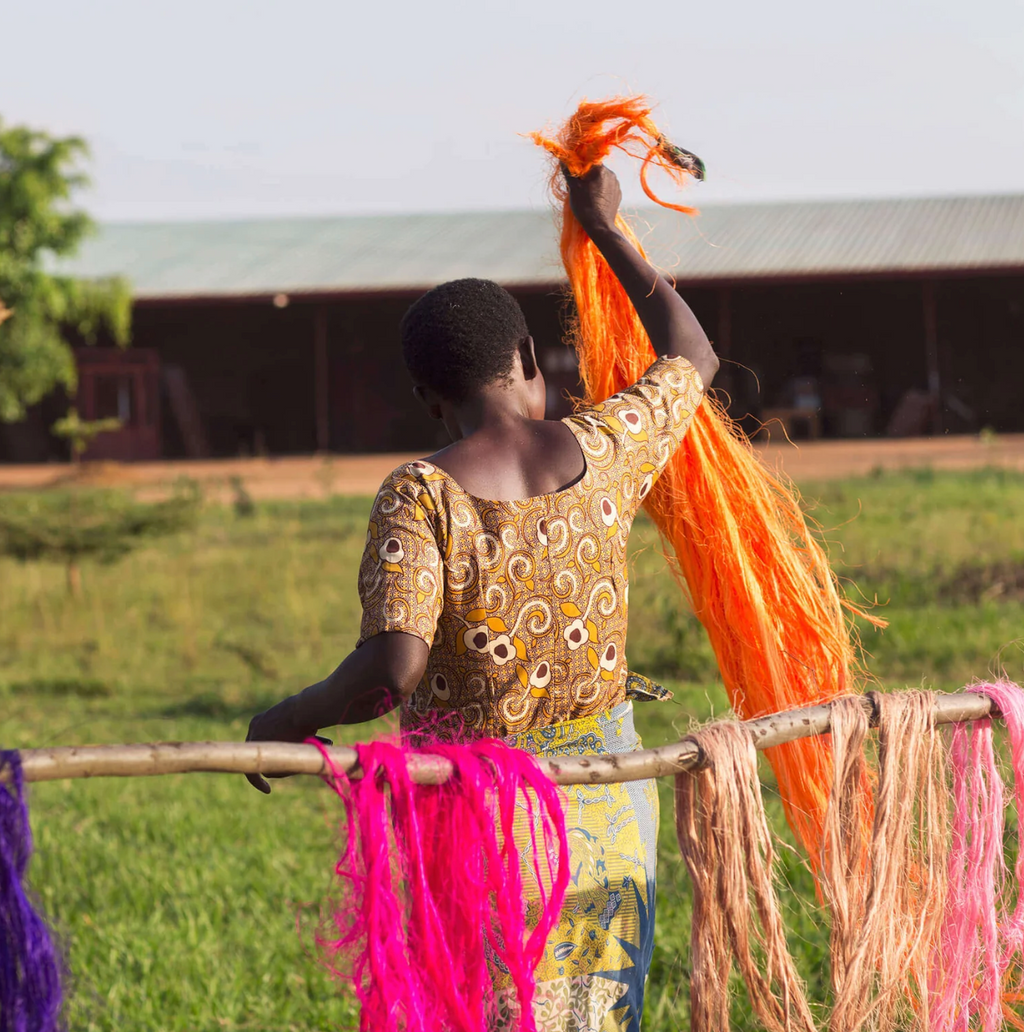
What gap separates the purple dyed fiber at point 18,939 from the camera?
1.46 meters

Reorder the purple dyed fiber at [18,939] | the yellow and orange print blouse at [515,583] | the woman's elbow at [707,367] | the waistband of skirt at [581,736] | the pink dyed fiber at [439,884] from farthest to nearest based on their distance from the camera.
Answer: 1. the woman's elbow at [707,367]
2. the waistband of skirt at [581,736]
3. the yellow and orange print blouse at [515,583]
4. the pink dyed fiber at [439,884]
5. the purple dyed fiber at [18,939]

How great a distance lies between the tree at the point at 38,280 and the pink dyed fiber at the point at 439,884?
14.9 meters

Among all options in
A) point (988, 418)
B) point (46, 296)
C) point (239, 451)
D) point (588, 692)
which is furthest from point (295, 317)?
point (588, 692)

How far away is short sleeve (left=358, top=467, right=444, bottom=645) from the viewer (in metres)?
1.68

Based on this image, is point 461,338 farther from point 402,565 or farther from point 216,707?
point 216,707

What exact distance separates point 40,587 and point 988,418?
12759mm

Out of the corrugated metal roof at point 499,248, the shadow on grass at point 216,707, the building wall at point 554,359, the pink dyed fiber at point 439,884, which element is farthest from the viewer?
the building wall at point 554,359

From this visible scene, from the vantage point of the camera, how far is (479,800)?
163 centimetres

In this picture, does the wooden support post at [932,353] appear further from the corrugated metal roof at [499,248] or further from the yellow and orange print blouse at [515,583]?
the yellow and orange print blouse at [515,583]

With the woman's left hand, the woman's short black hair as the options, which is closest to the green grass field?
the woman's left hand

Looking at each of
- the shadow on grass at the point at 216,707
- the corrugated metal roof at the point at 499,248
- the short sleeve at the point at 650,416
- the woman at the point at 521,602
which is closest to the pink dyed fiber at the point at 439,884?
the woman at the point at 521,602

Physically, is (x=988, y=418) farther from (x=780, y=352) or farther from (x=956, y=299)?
(x=780, y=352)

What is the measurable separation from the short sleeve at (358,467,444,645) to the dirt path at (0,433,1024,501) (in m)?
12.2

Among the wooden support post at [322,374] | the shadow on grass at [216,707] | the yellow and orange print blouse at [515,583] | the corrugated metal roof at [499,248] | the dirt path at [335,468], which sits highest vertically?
the corrugated metal roof at [499,248]
